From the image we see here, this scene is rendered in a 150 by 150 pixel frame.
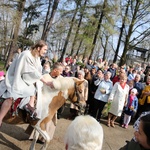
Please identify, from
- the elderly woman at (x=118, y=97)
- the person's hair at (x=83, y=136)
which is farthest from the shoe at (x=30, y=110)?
the elderly woman at (x=118, y=97)

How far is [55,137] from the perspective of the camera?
19.7 ft

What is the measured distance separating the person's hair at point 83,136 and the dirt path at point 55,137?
140 inches

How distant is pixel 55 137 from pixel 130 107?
10.6 feet

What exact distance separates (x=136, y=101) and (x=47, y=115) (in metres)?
4.52

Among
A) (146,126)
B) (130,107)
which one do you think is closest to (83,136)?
(146,126)

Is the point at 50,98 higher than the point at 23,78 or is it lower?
lower

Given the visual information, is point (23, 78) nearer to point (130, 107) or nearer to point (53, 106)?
point (53, 106)

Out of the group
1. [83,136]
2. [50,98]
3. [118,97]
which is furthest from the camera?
[118,97]

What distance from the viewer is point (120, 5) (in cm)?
2059

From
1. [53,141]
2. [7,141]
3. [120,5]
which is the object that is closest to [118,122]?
[53,141]

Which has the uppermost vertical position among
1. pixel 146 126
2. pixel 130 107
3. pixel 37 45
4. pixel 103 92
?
pixel 37 45

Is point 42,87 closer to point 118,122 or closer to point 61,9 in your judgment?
point 118,122

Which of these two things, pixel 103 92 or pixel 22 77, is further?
pixel 103 92

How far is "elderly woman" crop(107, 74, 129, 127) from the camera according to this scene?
7.89 meters
